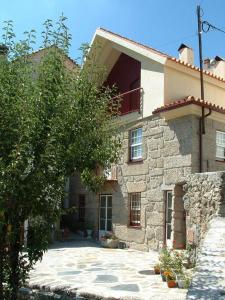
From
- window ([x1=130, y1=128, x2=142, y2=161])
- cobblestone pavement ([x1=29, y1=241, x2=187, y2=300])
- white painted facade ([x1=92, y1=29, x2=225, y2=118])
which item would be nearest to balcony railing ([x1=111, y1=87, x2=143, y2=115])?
white painted facade ([x1=92, y1=29, x2=225, y2=118])

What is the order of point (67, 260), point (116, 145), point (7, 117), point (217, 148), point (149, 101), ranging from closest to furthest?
point (7, 117) → point (116, 145) → point (67, 260) → point (217, 148) → point (149, 101)

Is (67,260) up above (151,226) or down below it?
below

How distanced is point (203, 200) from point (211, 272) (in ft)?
13.4

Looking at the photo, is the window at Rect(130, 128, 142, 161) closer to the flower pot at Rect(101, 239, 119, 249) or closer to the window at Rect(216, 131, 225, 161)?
the window at Rect(216, 131, 225, 161)

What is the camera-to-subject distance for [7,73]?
598cm

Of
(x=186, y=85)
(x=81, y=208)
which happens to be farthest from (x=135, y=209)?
(x=186, y=85)

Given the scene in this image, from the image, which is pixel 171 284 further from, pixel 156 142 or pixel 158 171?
pixel 156 142

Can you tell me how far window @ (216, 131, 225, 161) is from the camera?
47.6ft

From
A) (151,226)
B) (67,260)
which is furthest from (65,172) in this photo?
(151,226)

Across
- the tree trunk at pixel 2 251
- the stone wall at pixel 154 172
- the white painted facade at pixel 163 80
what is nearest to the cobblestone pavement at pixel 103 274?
the stone wall at pixel 154 172

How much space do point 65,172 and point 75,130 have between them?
0.65m

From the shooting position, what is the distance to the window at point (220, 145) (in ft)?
47.6

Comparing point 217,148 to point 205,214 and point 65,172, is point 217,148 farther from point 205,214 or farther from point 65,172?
point 65,172

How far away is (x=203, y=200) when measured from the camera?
8.61 meters
